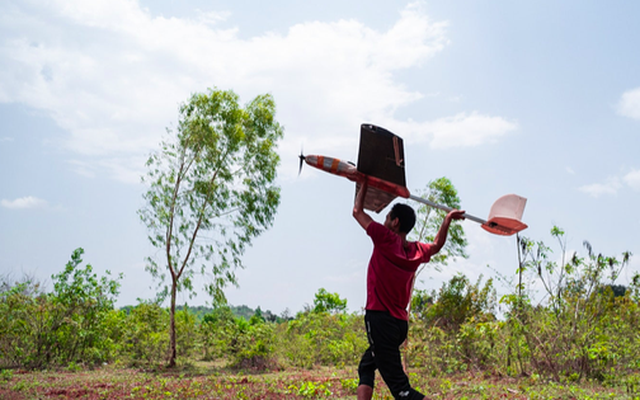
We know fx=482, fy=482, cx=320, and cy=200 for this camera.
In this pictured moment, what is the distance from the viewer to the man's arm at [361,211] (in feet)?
11.2

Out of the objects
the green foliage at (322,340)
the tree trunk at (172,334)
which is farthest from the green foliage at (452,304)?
the tree trunk at (172,334)

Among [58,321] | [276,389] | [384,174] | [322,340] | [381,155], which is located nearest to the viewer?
[381,155]

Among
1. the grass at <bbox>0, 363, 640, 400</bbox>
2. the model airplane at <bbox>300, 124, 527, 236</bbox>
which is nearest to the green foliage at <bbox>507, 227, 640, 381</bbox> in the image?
the grass at <bbox>0, 363, 640, 400</bbox>

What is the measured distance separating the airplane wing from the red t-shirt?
1.71ft

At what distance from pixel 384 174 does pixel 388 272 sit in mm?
799

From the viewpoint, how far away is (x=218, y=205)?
1188 centimetres

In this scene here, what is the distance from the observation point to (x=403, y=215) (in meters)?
3.50

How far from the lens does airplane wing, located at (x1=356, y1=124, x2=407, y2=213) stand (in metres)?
3.53

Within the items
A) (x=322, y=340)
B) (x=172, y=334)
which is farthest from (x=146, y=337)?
(x=322, y=340)

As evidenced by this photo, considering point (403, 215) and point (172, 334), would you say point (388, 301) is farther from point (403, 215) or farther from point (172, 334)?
point (172, 334)

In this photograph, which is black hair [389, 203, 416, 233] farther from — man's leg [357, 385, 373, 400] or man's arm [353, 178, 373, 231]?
man's leg [357, 385, 373, 400]

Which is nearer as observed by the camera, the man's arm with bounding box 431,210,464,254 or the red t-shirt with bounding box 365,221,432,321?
the red t-shirt with bounding box 365,221,432,321

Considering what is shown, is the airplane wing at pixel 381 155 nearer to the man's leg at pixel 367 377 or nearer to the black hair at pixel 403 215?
the black hair at pixel 403 215

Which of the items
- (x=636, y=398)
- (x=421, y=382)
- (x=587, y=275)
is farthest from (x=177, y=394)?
(x=587, y=275)
